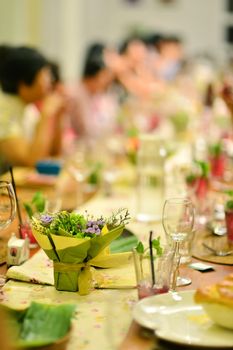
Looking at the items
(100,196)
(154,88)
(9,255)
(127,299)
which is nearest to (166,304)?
(127,299)

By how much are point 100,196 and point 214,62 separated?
8265 mm

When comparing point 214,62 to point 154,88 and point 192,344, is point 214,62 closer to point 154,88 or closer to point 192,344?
point 154,88

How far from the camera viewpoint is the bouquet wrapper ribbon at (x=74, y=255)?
5.95 ft

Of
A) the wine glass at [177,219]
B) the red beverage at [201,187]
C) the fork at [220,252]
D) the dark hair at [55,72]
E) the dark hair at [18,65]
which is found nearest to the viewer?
the wine glass at [177,219]

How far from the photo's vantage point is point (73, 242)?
1.80 metres

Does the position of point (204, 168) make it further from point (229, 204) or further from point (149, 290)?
point (149, 290)

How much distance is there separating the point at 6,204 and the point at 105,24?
960 centimetres

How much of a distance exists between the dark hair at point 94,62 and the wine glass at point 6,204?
140 inches

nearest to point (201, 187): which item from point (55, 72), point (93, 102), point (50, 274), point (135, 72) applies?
point (50, 274)

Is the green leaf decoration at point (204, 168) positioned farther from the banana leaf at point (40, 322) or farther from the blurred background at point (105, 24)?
the blurred background at point (105, 24)

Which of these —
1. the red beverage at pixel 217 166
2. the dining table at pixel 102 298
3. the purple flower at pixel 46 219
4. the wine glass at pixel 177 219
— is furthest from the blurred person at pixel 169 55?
the purple flower at pixel 46 219

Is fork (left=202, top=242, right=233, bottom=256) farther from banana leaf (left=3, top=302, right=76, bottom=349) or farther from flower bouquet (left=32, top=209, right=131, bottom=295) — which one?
banana leaf (left=3, top=302, right=76, bottom=349)

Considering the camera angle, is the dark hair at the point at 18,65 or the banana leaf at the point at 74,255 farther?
the dark hair at the point at 18,65

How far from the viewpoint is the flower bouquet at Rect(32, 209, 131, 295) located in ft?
5.95
